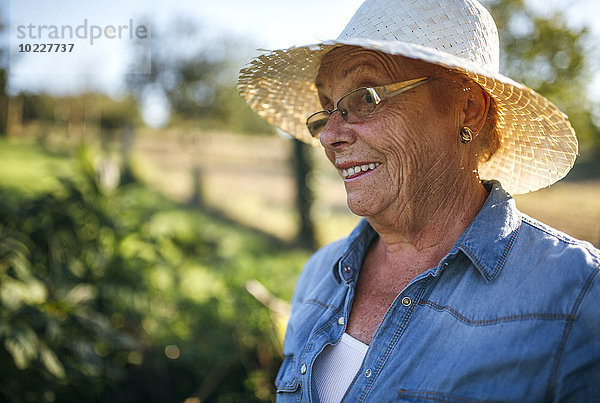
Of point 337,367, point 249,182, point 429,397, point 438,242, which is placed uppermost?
point 438,242

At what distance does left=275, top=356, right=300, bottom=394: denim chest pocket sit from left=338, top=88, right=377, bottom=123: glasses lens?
859 mm

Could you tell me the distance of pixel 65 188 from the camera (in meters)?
3.57

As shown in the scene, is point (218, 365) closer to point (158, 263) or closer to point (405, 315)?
point (158, 263)

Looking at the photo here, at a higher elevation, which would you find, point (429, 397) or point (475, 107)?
point (475, 107)

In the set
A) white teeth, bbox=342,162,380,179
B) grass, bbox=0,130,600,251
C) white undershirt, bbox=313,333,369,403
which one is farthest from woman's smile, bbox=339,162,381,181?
grass, bbox=0,130,600,251

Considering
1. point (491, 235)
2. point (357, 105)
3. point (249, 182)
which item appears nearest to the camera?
point (491, 235)

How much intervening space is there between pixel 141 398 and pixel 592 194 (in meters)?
8.21

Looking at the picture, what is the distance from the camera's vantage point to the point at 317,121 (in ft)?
5.25

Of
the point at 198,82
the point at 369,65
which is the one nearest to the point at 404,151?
the point at 369,65

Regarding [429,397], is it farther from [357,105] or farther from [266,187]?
[266,187]

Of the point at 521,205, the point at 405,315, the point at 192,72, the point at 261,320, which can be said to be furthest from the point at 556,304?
the point at 192,72

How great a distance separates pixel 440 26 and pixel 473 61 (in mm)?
144

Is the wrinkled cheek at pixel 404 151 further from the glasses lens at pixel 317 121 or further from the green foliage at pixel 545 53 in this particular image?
the green foliage at pixel 545 53

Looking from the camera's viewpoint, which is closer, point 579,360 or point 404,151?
point 579,360
